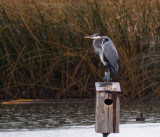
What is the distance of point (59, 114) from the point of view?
8805 millimetres

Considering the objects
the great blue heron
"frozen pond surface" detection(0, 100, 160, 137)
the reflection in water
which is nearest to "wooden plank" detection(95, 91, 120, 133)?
"frozen pond surface" detection(0, 100, 160, 137)

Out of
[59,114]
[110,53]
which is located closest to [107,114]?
[110,53]

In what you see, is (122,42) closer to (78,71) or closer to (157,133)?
(78,71)

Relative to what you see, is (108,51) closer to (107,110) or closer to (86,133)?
(86,133)

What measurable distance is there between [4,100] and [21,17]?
1545mm

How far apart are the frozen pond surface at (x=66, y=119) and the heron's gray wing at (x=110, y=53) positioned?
79 cm

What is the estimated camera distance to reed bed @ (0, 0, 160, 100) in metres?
10.2

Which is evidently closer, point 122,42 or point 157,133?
point 157,133

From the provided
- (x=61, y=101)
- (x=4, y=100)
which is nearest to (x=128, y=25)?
(x=61, y=101)

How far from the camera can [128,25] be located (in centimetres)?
1073

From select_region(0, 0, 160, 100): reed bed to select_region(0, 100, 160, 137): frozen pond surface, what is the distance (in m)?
0.47

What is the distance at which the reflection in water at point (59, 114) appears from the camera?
7.79 m

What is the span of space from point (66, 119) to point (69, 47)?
250 cm

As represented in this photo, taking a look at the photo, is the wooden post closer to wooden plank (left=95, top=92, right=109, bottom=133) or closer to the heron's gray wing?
wooden plank (left=95, top=92, right=109, bottom=133)
